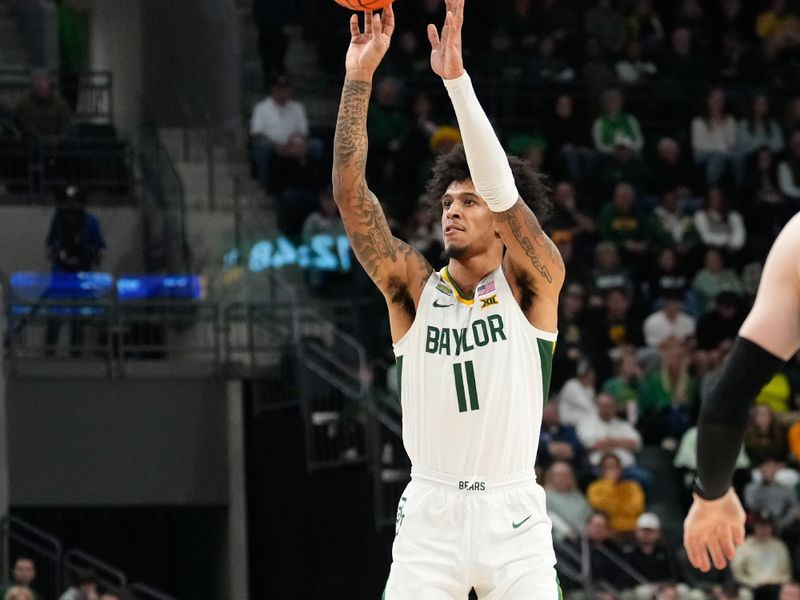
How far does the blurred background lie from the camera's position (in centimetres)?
1666

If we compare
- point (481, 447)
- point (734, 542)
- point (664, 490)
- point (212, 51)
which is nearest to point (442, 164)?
point (481, 447)

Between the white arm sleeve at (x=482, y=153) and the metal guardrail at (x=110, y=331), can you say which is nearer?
the white arm sleeve at (x=482, y=153)

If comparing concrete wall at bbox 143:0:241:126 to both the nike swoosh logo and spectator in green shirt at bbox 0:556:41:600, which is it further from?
the nike swoosh logo

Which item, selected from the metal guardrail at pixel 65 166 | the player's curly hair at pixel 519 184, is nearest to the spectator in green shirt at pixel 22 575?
the metal guardrail at pixel 65 166

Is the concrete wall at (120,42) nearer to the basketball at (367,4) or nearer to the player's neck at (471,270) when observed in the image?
the basketball at (367,4)

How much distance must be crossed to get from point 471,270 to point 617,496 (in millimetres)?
9179

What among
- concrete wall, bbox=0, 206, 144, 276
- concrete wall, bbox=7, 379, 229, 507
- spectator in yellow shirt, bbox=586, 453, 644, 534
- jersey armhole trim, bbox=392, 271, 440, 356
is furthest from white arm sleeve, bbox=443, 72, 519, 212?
concrete wall, bbox=0, 206, 144, 276

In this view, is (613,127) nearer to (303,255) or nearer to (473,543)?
(303,255)

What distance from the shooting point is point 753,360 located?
4.25m

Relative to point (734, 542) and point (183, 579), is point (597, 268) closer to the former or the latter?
point (183, 579)

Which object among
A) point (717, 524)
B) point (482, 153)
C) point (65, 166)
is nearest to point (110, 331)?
point (65, 166)

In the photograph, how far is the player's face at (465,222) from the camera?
7.05m

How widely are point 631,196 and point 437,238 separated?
117 inches

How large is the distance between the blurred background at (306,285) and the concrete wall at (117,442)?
24 mm
